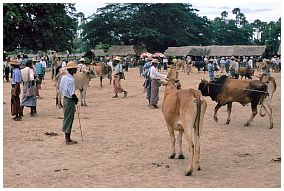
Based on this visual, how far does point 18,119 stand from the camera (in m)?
11.5

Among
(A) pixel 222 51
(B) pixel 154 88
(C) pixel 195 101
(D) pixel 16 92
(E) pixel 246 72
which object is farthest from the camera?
(A) pixel 222 51

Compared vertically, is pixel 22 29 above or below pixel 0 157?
above

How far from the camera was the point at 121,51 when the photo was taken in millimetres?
56969

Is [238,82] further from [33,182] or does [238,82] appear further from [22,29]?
[22,29]

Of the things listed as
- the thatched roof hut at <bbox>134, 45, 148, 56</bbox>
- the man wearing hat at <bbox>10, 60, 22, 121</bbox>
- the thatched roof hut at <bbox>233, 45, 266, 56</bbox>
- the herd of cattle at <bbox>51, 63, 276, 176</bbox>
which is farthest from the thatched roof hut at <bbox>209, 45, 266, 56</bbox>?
the man wearing hat at <bbox>10, 60, 22, 121</bbox>

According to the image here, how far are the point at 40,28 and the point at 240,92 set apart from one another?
92.2 ft

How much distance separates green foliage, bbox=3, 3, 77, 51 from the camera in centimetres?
3509

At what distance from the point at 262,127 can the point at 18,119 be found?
6025 millimetres

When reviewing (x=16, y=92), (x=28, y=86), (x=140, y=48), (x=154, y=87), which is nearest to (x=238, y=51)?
(x=140, y=48)

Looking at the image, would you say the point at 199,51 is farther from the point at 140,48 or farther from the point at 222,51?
Result: the point at 140,48

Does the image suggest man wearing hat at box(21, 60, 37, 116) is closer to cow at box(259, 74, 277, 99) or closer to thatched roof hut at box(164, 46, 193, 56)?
cow at box(259, 74, 277, 99)

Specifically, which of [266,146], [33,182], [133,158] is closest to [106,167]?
[133,158]

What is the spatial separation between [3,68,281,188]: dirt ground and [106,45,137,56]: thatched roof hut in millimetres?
44319

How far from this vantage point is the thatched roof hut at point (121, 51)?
185 feet
